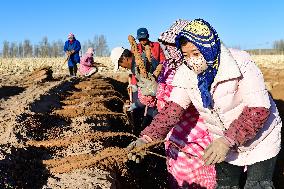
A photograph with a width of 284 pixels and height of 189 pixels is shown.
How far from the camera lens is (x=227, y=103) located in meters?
2.94

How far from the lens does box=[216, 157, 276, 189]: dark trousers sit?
3.13 meters

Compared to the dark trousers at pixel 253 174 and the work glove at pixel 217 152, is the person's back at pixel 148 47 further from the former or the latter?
the work glove at pixel 217 152

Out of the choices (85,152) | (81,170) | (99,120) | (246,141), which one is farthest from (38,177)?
(99,120)

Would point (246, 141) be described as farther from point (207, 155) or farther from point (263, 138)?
point (207, 155)

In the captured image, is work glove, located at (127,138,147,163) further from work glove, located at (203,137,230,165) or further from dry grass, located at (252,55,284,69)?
dry grass, located at (252,55,284,69)

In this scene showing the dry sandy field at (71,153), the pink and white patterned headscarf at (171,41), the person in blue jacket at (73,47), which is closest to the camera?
the dry sandy field at (71,153)

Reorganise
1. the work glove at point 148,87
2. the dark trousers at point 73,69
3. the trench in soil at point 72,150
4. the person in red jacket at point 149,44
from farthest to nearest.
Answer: the dark trousers at point 73,69
the person in red jacket at point 149,44
the work glove at point 148,87
the trench in soil at point 72,150

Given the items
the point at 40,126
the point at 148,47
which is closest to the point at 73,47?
the point at 148,47

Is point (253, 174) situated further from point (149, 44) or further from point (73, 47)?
point (73, 47)

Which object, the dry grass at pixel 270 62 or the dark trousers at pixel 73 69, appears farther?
the dry grass at pixel 270 62

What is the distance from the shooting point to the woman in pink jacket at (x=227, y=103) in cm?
275

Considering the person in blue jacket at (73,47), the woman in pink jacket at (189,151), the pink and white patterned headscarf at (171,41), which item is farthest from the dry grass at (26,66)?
the woman in pink jacket at (189,151)

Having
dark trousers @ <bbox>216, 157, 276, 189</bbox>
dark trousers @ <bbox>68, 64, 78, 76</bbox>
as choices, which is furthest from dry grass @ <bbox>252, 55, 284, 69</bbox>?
dark trousers @ <bbox>216, 157, 276, 189</bbox>

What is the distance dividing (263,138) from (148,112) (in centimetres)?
288
